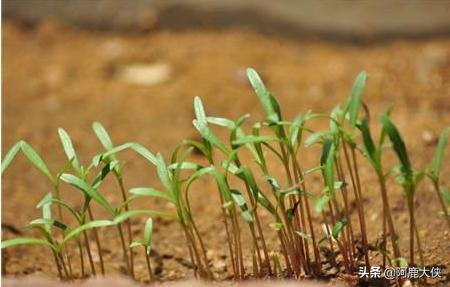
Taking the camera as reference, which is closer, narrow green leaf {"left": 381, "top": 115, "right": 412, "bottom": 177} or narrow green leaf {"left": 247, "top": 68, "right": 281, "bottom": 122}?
narrow green leaf {"left": 381, "top": 115, "right": 412, "bottom": 177}

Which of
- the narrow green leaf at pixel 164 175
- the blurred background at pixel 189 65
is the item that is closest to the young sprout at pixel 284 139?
the narrow green leaf at pixel 164 175

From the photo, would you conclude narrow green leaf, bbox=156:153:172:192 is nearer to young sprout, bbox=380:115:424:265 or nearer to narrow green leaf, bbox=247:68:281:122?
narrow green leaf, bbox=247:68:281:122

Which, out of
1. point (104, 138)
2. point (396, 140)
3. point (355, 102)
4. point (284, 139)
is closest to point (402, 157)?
point (396, 140)

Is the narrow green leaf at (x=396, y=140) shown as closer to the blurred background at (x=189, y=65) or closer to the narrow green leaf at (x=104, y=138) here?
the narrow green leaf at (x=104, y=138)

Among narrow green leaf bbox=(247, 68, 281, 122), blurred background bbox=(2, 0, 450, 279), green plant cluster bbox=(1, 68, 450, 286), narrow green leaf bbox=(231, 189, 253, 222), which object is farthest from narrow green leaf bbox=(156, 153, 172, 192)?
blurred background bbox=(2, 0, 450, 279)

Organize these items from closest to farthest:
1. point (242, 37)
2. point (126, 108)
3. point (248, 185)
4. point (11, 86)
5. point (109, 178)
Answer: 1. point (248, 185)
2. point (109, 178)
3. point (126, 108)
4. point (11, 86)
5. point (242, 37)

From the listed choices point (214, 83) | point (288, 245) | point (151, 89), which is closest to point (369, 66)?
point (214, 83)

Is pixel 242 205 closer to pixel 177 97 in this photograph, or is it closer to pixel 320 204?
pixel 320 204

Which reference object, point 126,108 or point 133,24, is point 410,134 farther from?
point 133,24
